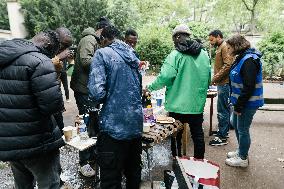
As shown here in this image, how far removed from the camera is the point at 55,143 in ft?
9.98

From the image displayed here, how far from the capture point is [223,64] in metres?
5.84

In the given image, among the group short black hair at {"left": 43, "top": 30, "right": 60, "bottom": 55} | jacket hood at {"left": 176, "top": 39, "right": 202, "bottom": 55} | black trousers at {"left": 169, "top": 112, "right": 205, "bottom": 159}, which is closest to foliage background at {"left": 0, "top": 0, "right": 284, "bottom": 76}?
black trousers at {"left": 169, "top": 112, "right": 205, "bottom": 159}

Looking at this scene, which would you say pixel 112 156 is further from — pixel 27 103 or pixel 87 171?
pixel 87 171

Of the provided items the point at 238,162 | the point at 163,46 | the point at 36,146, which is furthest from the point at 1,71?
the point at 163,46

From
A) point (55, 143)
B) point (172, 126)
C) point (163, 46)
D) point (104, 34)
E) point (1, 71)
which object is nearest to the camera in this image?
point (1, 71)

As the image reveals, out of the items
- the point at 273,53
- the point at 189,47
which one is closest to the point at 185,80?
the point at 189,47

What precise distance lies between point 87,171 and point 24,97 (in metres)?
2.30

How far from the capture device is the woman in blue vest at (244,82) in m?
4.43

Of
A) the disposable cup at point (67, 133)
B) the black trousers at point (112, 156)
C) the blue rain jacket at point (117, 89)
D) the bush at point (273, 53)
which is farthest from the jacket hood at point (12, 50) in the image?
the bush at point (273, 53)

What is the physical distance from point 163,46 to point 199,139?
9044 millimetres

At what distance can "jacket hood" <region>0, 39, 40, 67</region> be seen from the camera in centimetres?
274

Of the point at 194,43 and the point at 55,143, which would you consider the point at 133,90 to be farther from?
the point at 194,43

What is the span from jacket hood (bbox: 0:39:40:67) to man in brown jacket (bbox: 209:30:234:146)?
3636mm

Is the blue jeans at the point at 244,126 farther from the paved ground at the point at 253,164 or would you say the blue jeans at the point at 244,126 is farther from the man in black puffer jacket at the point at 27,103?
the man in black puffer jacket at the point at 27,103
